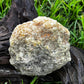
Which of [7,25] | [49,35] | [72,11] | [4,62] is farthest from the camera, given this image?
[72,11]

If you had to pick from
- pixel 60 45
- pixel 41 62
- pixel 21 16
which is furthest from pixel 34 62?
pixel 21 16

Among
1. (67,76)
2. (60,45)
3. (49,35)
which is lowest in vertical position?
(67,76)

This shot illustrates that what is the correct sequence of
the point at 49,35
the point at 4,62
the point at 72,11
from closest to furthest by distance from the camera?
the point at 49,35, the point at 4,62, the point at 72,11

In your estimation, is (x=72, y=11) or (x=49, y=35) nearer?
(x=49, y=35)

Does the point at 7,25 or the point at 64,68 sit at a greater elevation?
the point at 7,25

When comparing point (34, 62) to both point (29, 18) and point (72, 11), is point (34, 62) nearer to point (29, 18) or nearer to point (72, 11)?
point (29, 18)

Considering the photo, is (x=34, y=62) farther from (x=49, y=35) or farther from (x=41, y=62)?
(x=49, y=35)
